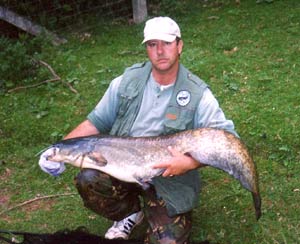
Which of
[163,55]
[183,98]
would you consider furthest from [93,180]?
[163,55]

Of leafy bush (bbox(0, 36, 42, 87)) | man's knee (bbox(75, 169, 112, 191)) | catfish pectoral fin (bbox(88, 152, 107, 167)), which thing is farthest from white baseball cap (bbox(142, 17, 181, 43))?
leafy bush (bbox(0, 36, 42, 87))

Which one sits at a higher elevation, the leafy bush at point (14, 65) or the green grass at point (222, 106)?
the leafy bush at point (14, 65)

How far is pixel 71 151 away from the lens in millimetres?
3416

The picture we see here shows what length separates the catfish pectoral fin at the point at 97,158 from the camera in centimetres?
344

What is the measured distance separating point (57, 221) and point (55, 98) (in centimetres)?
230

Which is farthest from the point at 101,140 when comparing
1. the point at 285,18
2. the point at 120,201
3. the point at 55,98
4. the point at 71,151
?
the point at 285,18

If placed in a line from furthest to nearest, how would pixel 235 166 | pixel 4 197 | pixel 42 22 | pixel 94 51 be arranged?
pixel 42 22, pixel 94 51, pixel 4 197, pixel 235 166

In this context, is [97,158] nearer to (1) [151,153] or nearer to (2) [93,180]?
(2) [93,180]

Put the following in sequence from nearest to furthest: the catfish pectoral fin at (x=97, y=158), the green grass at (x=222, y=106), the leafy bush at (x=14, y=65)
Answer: the catfish pectoral fin at (x=97, y=158) < the green grass at (x=222, y=106) < the leafy bush at (x=14, y=65)

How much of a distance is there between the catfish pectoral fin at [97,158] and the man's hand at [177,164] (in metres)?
0.32

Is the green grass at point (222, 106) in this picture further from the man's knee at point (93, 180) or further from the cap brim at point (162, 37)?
the cap brim at point (162, 37)

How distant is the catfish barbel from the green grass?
30.7 inches

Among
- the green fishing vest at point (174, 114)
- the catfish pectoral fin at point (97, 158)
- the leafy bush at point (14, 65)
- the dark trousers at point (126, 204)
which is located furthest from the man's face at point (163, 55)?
the leafy bush at point (14, 65)

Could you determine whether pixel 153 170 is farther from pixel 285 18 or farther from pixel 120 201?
pixel 285 18
